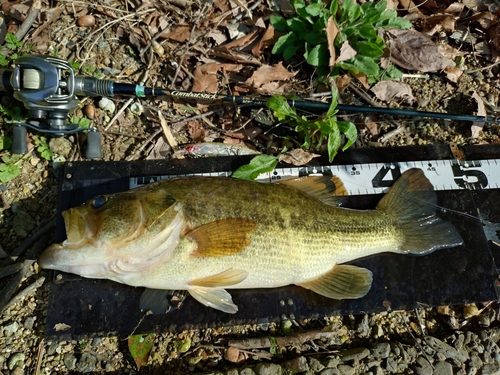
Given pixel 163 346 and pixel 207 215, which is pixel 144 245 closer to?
pixel 207 215

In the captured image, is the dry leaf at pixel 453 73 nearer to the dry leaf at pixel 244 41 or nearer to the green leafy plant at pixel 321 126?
the green leafy plant at pixel 321 126

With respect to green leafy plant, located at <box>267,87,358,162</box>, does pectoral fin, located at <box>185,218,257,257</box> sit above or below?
below

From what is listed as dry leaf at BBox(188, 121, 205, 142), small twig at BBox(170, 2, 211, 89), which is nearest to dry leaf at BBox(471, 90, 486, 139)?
dry leaf at BBox(188, 121, 205, 142)

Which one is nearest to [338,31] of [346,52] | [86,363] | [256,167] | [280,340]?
[346,52]

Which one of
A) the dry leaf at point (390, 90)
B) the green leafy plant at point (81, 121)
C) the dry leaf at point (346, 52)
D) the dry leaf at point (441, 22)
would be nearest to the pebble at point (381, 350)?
the dry leaf at point (390, 90)

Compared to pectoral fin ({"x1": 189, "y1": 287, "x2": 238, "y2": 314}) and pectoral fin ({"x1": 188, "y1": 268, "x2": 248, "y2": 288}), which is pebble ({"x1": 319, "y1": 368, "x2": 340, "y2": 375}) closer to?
pectoral fin ({"x1": 189, "y1": 287, "x2": 238, "y2": 314})

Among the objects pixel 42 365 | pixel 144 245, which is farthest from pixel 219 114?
pixel 42 365

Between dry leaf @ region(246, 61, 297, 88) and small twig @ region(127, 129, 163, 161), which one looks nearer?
small twig @ region(127, 129, 163, 161)
